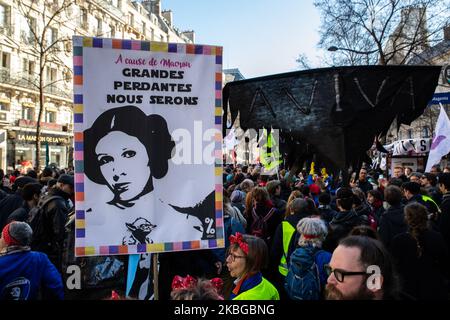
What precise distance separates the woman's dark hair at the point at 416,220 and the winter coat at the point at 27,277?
3.18 m

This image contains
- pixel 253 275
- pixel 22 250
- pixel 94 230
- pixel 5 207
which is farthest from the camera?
pixel 5 207

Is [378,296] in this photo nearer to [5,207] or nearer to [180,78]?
[180,78]

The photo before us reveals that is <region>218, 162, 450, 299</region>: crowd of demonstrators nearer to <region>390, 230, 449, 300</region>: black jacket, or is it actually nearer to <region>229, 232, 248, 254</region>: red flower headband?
<region>390, 230, 449, 300</region>: black jacket

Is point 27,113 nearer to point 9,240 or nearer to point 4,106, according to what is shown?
point 4,106

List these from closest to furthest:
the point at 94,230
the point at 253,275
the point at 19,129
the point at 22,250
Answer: the point at 94,230
the point at 253,275
the point at 22,250
the point at 19,129

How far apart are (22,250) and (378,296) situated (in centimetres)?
275

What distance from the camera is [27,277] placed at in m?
3.35

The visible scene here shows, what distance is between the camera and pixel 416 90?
9.68 ft

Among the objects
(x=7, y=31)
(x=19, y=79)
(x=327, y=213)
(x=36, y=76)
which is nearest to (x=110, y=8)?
(x=36, y=76)

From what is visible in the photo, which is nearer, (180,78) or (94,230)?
(94,230)

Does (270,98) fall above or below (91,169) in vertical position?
above

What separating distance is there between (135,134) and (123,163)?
22 centimetres

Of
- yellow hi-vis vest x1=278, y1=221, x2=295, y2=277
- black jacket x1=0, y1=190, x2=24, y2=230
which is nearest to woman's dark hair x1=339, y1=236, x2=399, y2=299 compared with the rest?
yellow hi-vis vest x1=278, y1=221, x2=295, y2=277
